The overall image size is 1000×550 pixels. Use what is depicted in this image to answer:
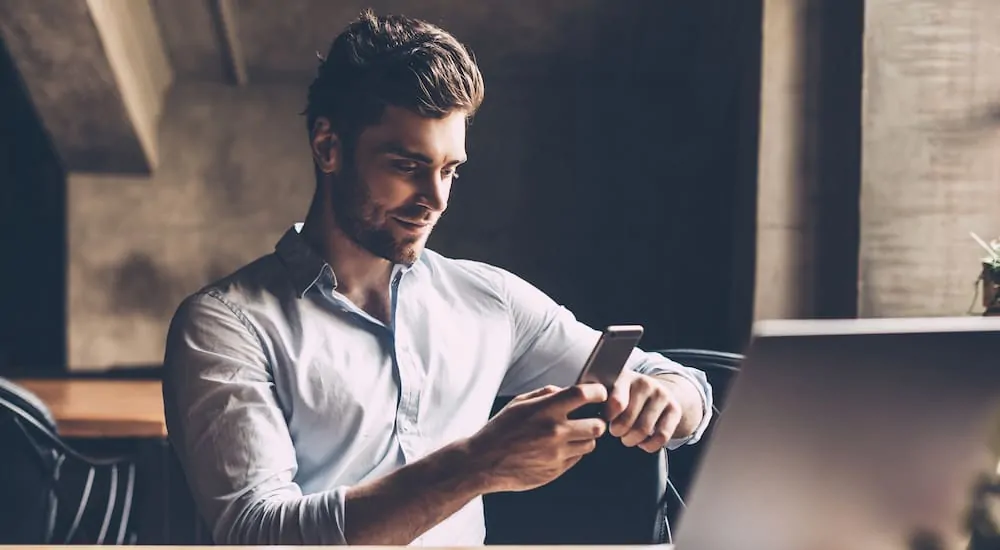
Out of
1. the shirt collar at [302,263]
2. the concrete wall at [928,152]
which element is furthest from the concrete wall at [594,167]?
the shirt collar at [302,263]

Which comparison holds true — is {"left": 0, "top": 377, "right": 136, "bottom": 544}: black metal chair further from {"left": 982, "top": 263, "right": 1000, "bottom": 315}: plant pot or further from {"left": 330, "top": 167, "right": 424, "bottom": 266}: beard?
{"left": 982, "top": 263, "right": 1000, "bottom": 315}: plant pot

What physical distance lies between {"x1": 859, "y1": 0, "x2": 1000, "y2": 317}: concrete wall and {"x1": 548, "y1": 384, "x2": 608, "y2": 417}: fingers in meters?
1.32

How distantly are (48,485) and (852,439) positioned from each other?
6.49ft

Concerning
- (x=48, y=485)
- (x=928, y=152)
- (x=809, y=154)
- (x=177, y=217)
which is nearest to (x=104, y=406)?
(x=48, y=485)

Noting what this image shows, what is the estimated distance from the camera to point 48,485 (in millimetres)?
2201

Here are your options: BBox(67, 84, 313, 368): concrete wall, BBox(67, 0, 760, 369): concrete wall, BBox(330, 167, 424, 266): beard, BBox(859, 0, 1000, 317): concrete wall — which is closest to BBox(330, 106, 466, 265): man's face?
BBox(330, 167, 424, 266): beard

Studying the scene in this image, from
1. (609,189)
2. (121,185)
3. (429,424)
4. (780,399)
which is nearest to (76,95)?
(121,185)

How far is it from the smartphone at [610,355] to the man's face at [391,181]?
0.65m

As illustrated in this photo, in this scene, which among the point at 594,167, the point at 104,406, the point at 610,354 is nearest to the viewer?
the point at 610,354

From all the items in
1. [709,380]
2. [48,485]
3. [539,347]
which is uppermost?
[539,347]

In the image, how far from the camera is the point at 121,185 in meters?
2.86

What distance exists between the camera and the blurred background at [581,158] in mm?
2209

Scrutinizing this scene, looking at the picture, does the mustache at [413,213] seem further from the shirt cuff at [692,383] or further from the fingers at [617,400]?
the fingers at [617,400]

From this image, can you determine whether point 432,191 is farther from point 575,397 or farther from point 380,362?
point 575,397
